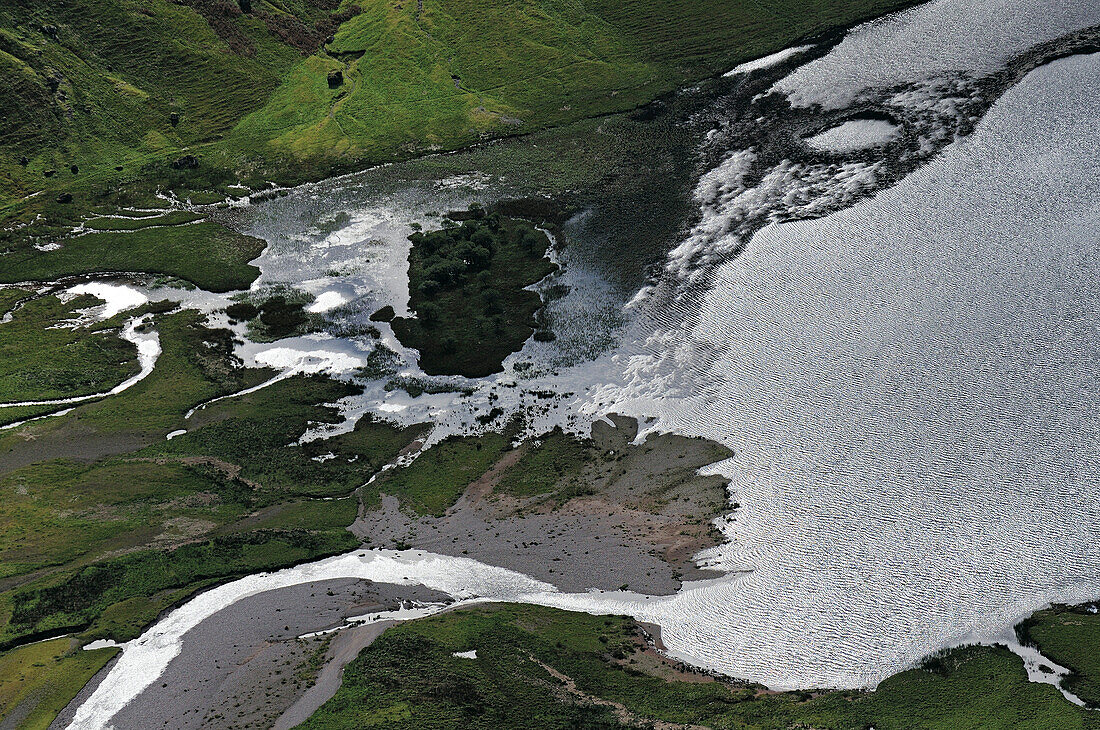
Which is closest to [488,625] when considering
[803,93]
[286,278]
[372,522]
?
[372,522]

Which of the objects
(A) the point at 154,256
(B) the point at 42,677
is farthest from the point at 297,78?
(B) the point at 42,677

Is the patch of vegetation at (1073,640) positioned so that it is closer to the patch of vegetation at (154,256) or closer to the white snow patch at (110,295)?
the patch of vegetation at (154,256)

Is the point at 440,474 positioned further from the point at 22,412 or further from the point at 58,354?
the point at 58,354

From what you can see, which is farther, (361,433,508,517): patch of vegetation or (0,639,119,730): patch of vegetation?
(361,433,508,517): patch of vegetation

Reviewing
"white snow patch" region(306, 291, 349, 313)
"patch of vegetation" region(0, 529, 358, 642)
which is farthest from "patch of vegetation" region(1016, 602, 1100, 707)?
"white snow patch" region(306, 291, 349, 313)

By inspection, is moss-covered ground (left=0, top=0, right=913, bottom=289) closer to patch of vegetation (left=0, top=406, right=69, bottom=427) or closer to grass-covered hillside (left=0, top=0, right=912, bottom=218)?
grass-covered hillside (left=0, top=0, right=912, bottom=218)
